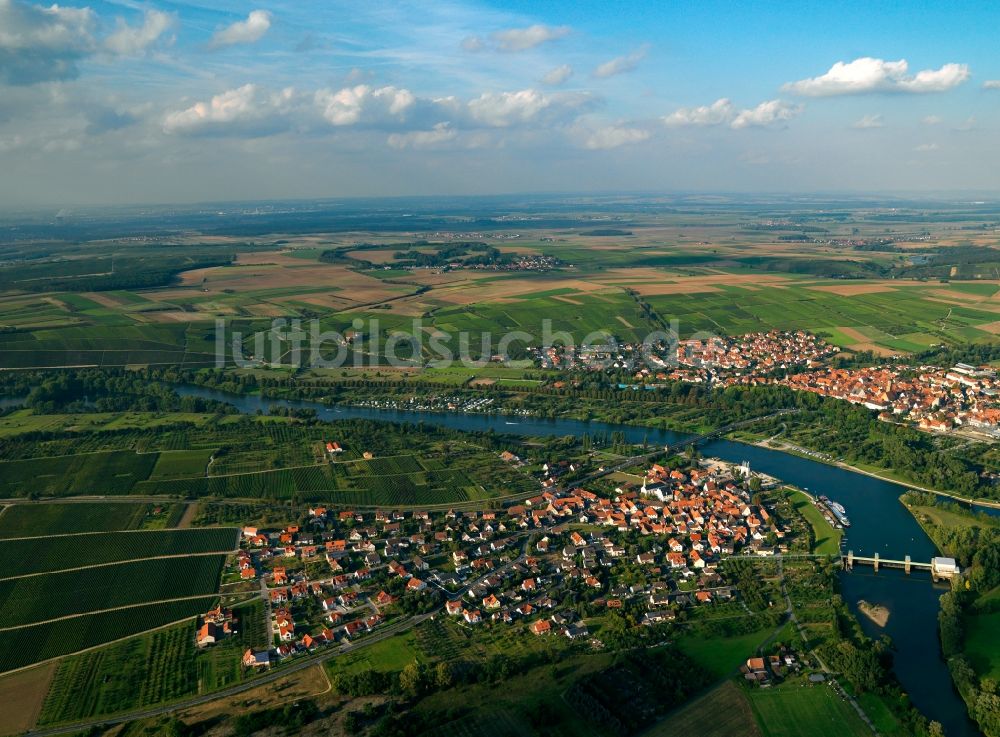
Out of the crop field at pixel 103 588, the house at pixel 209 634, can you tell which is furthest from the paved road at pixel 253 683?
the crop field at pixel 103 588

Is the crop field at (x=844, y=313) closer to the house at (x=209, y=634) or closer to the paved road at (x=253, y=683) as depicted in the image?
the paved road at (x=253, y=683)

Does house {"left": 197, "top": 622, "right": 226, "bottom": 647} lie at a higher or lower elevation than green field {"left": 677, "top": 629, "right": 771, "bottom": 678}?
higher

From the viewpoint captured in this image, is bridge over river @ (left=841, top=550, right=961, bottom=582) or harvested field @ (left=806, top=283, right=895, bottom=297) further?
harvested field @ (left=806, top=283, right=895, bottom=297)

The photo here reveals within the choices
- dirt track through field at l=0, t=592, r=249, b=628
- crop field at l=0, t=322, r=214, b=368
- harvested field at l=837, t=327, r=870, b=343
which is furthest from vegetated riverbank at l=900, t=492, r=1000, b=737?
crop field at l=0, t=322, r=214, b=368

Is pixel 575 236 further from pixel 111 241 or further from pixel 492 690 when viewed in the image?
pixel 492 690

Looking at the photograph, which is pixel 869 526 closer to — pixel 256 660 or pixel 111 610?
pixel 256 660

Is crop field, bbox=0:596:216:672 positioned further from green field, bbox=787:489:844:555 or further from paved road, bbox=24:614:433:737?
green field, bbox=787:489:844:555
